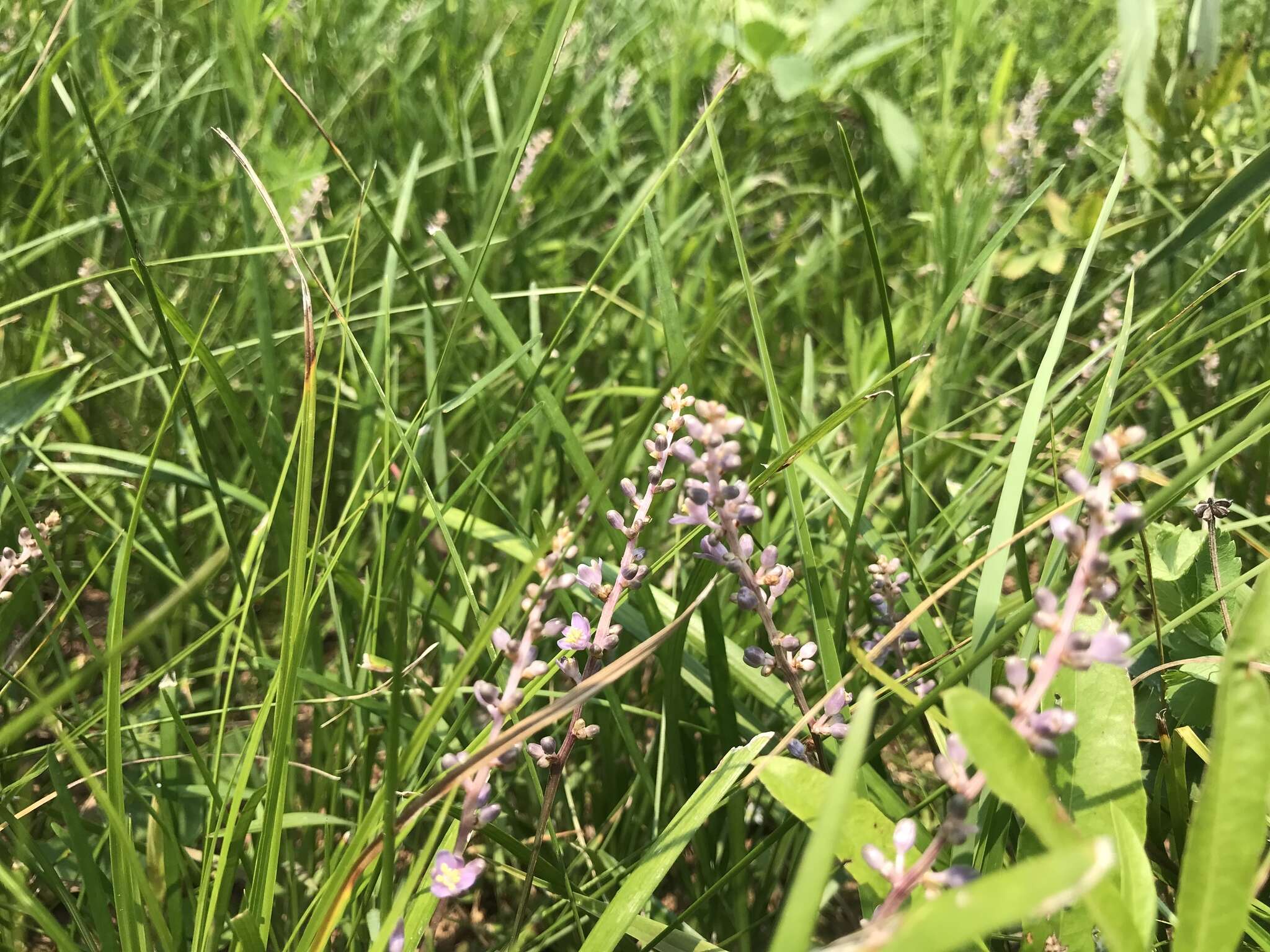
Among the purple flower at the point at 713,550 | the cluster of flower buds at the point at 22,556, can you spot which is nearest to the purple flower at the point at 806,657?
the purple flower at the point at 713,550

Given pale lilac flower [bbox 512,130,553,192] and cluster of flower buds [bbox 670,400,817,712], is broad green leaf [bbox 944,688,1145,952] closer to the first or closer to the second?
cluster of flower buds [bbox 670,400,817,712]

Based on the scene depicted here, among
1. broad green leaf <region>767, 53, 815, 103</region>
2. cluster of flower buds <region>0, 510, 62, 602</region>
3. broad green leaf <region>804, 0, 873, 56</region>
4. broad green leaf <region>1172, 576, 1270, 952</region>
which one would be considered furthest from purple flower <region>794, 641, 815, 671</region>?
broad green leaf <region>804, 0, 873, 56</region>

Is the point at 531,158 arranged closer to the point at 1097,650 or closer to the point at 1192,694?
the point at 1192,694

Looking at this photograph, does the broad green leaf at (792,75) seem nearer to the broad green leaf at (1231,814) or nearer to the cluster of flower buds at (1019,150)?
the cluster of flower buds at (1019,150)

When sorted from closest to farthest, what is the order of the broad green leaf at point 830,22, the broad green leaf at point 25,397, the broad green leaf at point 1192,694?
the broad green leaf at point 1192,694 → the broad green leaf at point 25,397 → the broad green leaf at point 830,22

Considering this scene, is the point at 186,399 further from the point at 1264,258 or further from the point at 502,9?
the point at 502,9

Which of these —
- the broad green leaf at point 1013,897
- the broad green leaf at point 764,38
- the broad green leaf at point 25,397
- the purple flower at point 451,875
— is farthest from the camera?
the broad green leaf at point 764,38
